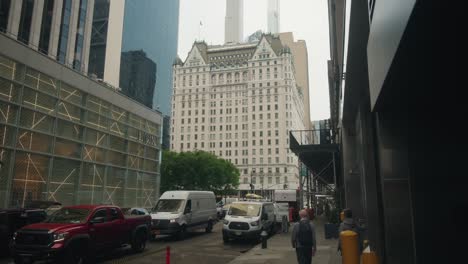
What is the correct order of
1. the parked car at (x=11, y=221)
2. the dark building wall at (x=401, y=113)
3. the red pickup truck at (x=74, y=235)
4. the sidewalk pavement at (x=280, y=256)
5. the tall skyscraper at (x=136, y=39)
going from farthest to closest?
the tall skyscraper at (x=136, y=39), the parked car at (x=11, y=221), the sidewalk pavement at (x=280, y=256), the red pickup truck at (x=74, y=235), the dark building wall at (x=401, y=113)

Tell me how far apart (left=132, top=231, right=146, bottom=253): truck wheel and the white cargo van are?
323cm

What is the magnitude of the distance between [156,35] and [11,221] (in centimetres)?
7217

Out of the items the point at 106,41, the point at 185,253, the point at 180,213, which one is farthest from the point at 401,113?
the point at 106,41

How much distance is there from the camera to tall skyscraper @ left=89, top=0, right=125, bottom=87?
56.9 meters

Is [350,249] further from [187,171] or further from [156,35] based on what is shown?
[156,35]

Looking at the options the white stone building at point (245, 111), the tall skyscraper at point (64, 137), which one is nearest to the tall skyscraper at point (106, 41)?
the tall skyscraper at point (64, 137)

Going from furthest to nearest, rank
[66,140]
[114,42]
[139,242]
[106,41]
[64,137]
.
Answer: [114,42] → [106,41] → [66,140] → [64,137] → [139,242]

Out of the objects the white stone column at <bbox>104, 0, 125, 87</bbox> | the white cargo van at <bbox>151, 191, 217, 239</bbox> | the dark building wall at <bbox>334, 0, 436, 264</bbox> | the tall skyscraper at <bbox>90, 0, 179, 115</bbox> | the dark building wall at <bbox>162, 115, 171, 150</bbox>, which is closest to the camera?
the dark building wall at <bbox>334, 0, 436, 264</bbox>

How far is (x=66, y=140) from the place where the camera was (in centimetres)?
2498

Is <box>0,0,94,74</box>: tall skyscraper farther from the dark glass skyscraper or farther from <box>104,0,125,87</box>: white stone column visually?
the dark glass skyscraper

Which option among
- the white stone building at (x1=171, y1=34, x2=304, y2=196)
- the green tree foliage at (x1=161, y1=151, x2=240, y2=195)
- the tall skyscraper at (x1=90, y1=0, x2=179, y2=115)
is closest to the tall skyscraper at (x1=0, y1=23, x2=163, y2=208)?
the green tree foliage at (x1=161, y1=151, x2=240, y2=195)

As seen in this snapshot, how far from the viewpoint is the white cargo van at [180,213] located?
1767cm

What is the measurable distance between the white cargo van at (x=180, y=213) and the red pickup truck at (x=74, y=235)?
4.07 meters

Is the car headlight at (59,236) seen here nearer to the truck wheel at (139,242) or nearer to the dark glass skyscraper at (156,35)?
the truck wheel at (139,242)
